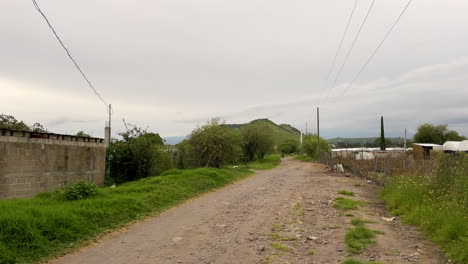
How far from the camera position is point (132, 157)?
22062 millimetres

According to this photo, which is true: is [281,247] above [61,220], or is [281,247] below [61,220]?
below

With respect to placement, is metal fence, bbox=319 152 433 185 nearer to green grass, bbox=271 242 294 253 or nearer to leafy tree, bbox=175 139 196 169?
green grass, bbox=271 242 294 253

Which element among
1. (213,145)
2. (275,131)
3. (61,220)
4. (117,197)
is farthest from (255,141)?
(275,131)

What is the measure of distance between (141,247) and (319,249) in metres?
3.20

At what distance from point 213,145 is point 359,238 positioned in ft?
60.4

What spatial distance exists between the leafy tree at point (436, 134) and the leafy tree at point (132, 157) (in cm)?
6400

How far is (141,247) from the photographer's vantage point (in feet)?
21.4

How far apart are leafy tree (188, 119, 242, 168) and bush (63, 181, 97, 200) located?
1413 cm

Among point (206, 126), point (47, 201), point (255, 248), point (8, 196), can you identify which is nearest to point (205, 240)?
point (255, 248)

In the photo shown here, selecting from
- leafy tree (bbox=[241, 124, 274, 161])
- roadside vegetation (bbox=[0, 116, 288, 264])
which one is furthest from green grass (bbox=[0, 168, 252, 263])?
leafy tree (bbox=[241, 124, 274, 161])

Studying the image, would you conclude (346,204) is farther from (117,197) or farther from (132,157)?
(132,157)

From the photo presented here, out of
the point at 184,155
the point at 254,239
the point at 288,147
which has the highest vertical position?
the point at 288,147

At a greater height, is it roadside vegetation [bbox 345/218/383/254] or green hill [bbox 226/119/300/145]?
green hill [bbox 226/119/300/145]

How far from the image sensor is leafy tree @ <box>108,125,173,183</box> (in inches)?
851
